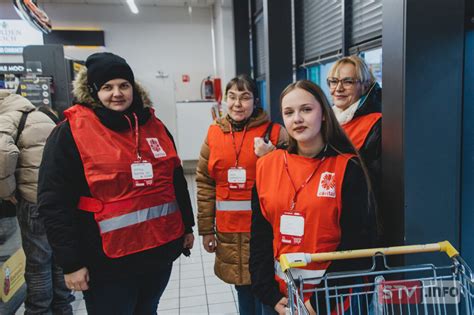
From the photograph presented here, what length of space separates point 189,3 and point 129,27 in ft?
Answer: 5.16

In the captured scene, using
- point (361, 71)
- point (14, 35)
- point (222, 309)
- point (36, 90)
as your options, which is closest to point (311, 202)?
point (361, 71)

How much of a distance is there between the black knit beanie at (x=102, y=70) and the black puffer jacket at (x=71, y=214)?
10cm

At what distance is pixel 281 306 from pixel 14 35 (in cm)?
919

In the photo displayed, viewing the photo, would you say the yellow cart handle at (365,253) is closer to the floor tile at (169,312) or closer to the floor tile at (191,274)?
the floor tile at (169,312)

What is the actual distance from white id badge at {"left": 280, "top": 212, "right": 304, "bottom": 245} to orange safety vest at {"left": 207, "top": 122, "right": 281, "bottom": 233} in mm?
693

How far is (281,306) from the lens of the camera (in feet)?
4.66

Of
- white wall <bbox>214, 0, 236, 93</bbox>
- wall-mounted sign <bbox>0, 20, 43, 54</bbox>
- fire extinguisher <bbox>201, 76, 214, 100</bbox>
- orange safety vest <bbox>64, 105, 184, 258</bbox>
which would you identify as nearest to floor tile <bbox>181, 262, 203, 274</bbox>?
orange safety vest <bbox>64, 105, 184, 258</bbox>

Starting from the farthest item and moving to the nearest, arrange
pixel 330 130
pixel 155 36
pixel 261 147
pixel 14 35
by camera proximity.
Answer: pixel 155 36, pixel 14 35, pixel 261 147, pixel 330 130

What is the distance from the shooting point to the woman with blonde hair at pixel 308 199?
4.26ft

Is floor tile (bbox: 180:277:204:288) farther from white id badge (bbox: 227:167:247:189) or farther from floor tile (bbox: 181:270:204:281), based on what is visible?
white id badge (bbox: 227:167:247:189)

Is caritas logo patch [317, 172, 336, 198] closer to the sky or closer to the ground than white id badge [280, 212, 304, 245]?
closer to the sky

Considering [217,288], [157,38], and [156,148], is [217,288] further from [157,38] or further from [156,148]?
[157,38]

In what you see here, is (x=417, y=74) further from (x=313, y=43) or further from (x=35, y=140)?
(x=313, y=43)

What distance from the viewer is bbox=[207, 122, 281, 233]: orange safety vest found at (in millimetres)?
2072
